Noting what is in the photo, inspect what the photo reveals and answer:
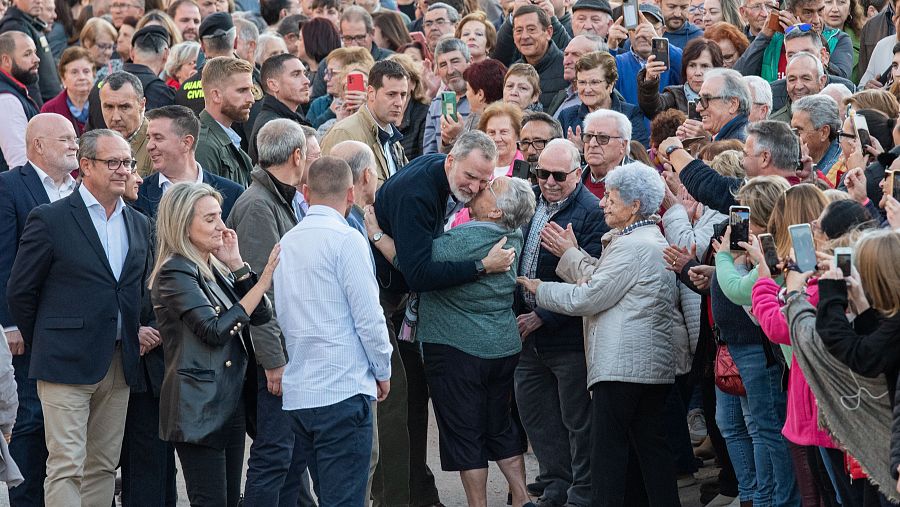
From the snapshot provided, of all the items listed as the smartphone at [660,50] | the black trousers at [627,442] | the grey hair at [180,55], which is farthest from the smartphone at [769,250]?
the grey hair at [180,55]

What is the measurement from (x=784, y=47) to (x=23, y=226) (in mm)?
5237

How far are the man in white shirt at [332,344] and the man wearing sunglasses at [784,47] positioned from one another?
4.47 metres

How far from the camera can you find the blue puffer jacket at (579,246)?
689 cm

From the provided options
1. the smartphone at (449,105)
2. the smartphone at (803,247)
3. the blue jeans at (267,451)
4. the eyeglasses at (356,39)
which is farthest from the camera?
the eyeglasses at (356,39)

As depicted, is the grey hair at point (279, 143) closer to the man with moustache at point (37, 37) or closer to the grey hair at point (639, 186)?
the grey hair at point (639, 186)

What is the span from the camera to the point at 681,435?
725cm

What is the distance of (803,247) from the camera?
4910 mm

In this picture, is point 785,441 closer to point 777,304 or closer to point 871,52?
point 777,304

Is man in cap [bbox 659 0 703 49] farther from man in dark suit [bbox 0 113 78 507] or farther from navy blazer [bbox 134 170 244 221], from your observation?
man in dark suit [bbox 0 113 78 507]

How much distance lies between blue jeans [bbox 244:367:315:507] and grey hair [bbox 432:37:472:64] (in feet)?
15.3

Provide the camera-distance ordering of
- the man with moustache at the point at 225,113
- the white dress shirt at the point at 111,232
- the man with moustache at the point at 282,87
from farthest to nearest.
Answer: the man with moustache at the point at 282,87 → the man with moustache at the point at 225,113 → the white dress shirt at the point at 111,232

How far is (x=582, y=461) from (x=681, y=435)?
2.30 feet

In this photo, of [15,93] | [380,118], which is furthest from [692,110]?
[15,93]

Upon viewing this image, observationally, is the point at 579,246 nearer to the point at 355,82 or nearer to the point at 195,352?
the point at 195,352
